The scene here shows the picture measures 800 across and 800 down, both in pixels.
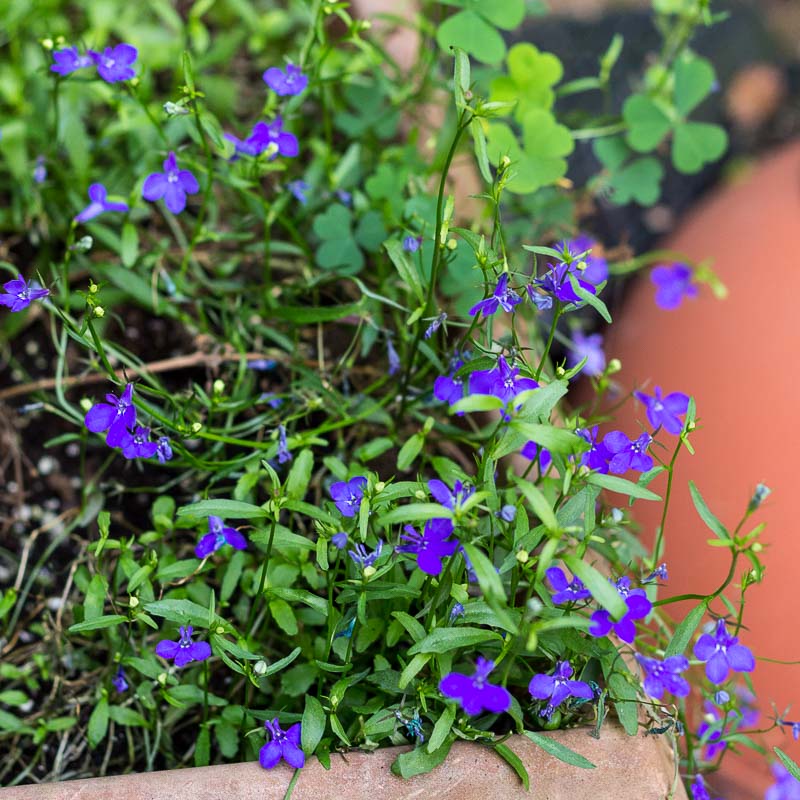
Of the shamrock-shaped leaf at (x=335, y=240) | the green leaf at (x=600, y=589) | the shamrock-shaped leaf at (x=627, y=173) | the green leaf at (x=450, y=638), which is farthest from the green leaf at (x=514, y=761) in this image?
the shamrock-shaped leaf at (x=627, y=173)

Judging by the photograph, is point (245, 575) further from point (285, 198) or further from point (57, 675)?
point (285, 198)

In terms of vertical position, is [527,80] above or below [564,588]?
above

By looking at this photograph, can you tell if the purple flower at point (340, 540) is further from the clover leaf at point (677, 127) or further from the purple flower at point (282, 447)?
the clover leaf at point (677, 127)

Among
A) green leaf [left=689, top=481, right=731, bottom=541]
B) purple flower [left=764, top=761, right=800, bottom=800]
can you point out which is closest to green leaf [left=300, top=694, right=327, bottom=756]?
green leaf [left=689, top=481, right=731, bottom=541]

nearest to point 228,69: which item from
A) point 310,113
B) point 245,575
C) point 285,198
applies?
point 310,113

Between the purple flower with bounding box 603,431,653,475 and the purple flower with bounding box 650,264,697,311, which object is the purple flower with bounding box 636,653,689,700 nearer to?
the purple flower with bounding box 603,431,653,475

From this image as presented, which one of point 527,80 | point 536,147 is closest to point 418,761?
point 536,147

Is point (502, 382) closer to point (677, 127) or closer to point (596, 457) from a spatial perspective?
point (596, 457)
